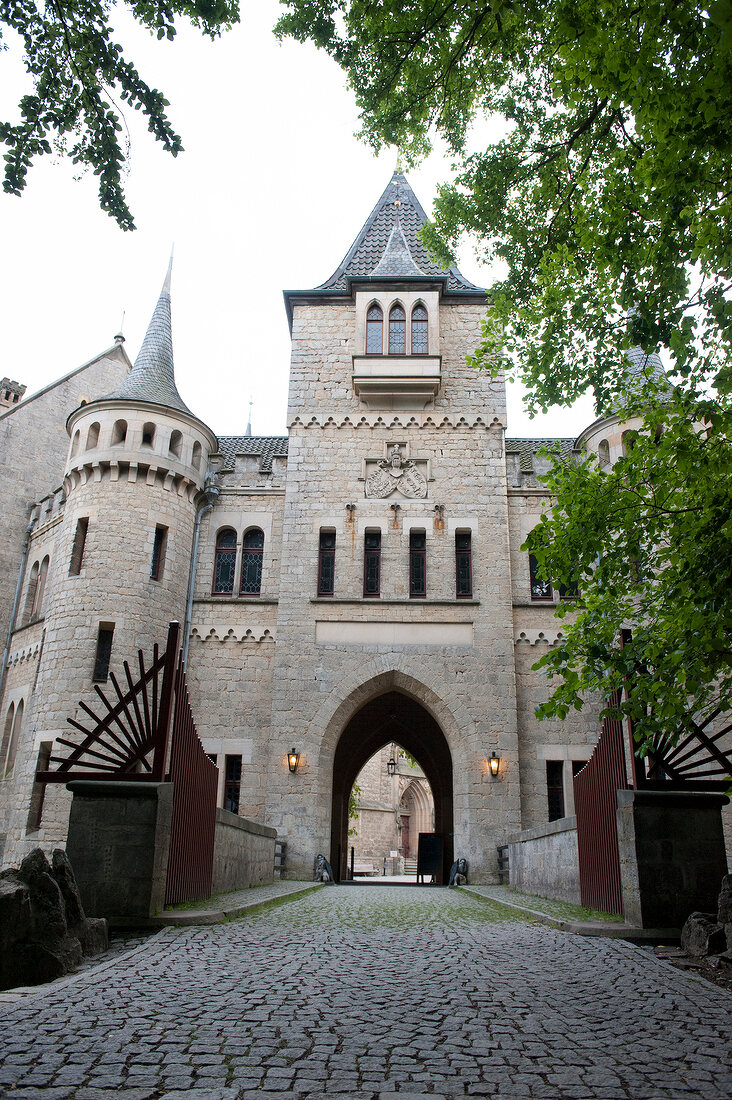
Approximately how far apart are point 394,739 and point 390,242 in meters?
14.2

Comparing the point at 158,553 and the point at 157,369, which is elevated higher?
the point at 157,369

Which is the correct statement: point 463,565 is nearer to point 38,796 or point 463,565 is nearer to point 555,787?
point 555,787

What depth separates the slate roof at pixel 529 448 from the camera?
1973 centimetres

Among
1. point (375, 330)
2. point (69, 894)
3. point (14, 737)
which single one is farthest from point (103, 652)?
point (69, 894)

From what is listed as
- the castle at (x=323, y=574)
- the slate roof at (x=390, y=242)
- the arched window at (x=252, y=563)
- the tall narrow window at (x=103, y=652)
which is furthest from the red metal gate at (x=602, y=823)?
the slate roof at (x=390, y=242)

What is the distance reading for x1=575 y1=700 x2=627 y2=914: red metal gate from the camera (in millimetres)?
8055

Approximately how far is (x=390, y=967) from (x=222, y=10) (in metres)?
6.64

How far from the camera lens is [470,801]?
16906mm

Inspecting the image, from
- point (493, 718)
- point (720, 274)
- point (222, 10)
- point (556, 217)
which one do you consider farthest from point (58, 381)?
point (720, 274)

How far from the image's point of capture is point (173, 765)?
26.0ft

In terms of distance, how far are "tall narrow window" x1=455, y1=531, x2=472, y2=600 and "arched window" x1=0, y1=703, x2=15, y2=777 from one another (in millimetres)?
11951

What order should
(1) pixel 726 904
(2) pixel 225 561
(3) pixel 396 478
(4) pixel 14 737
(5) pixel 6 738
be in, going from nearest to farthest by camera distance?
(1) pixel 726 904, (3) pixel 396 478, (2) pixel 225 561, (4) pixel 14 737, (5) pixel 6 738

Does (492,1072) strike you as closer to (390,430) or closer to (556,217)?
(556,217)

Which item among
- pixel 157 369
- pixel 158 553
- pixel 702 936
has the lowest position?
pixel 702 936
